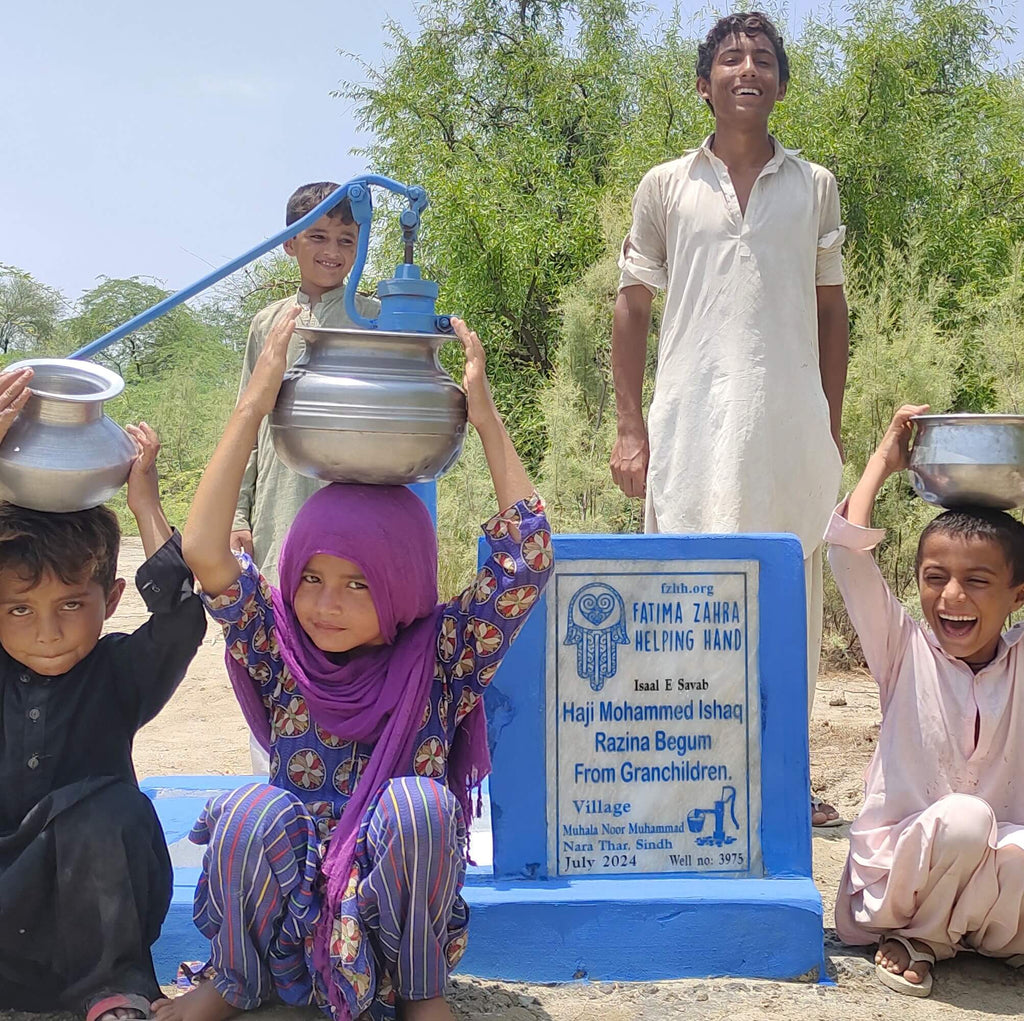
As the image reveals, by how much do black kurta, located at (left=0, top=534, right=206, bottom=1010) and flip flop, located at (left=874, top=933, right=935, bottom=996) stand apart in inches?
59.1

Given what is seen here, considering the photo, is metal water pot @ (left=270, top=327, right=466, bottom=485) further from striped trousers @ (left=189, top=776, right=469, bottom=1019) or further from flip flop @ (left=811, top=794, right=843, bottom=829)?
flip flop @ (left=811, top=794, right=843, bottom=829)

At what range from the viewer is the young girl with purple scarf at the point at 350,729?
218 centimetres

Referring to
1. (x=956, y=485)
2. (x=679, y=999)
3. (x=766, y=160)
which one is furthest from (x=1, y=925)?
(x=766, y=160)

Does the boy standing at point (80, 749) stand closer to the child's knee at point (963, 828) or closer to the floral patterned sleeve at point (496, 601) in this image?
the floral patterned sleeve at point (496, 601)

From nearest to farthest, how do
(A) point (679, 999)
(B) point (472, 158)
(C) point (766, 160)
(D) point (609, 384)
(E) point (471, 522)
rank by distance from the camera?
(A) point (679, 999) → (C) point (766, 160) → (E) point (471, 522) → (D) point (609, 384) → (B) point (472, 158)

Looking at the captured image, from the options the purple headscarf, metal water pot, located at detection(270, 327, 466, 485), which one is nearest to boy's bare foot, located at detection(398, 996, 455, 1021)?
the purple headscarf

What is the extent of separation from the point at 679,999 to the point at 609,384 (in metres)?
6.81

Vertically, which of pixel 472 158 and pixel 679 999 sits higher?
pixel 472 158

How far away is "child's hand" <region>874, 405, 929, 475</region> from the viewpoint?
2727 millimetres

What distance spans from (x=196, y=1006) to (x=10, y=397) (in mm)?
1165

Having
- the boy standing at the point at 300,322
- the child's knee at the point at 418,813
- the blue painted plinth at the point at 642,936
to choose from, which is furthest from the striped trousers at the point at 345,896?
the boy standing at the point at 300,322

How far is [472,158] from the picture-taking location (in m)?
14.4

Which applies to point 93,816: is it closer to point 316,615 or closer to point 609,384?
point 316,615

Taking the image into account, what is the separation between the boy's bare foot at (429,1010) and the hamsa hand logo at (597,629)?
0.83 metres
